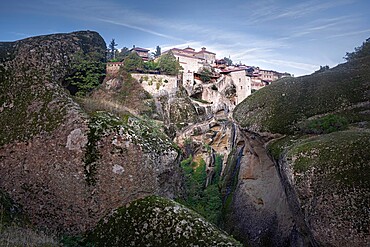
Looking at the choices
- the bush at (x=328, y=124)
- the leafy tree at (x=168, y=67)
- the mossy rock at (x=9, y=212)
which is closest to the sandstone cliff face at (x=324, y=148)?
the bush at (x=328, y=124)

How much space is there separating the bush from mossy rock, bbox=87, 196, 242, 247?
5.57 meters

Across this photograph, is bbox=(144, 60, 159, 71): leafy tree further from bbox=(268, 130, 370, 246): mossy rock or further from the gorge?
bbox=(268, 130, 370, 246): mossy rock

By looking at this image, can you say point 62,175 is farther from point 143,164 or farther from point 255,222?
point 255,222

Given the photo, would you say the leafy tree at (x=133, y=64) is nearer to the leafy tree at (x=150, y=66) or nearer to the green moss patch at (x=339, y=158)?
the leafy tree at (x=150, y=66)

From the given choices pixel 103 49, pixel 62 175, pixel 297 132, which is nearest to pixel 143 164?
pixel 62 175

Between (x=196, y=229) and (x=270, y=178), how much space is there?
9.57m

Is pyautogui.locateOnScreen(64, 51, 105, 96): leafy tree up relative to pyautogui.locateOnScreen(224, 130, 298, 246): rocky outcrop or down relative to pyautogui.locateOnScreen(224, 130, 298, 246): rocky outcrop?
up

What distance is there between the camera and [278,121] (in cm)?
1263

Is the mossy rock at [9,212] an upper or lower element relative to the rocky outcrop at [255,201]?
upper

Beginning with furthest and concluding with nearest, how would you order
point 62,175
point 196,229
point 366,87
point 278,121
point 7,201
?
1. point 278,121
2. point 366,87
3. point 62,175
4. point 7,201
5. point 196,229

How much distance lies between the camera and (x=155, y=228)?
23.5 feet

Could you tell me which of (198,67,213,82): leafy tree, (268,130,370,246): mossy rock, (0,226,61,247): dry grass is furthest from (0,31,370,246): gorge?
(198,67,213,82): leafy tree

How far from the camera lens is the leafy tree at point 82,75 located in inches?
451

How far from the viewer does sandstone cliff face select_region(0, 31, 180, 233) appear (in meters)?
8.05
